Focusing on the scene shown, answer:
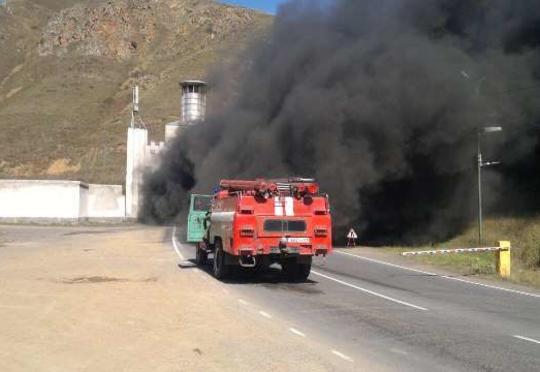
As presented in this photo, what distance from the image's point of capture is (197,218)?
1852 centimetres

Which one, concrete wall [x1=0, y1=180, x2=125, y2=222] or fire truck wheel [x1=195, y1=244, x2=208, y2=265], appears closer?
fire truck wheel [x1=195, y1=244, x2=208, y2=265]

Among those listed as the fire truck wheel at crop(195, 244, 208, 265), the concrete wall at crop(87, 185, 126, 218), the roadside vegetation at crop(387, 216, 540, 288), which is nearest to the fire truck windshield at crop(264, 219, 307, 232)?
the fire truck wheel at crop(195, 244, 208, 265)

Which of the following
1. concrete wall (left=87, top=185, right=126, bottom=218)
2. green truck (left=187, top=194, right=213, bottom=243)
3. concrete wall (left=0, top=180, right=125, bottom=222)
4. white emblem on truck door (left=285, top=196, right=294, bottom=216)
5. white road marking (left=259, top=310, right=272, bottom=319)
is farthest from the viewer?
concrete wall (left=87, top=185, right=126, bottom=218)

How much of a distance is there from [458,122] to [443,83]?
2.04 meters

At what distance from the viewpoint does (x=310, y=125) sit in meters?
31.2

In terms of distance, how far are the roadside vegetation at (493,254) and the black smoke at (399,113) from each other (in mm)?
1361

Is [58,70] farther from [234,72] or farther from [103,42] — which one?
[234,72]

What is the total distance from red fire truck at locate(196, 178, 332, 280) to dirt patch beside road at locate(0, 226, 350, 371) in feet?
2.93

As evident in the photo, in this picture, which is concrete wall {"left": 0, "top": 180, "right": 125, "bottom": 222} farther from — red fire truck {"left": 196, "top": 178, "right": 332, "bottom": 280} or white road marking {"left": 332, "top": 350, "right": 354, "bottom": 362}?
white road marking {"left": 332, "top": 350, "right": 354, "bottom": 362}

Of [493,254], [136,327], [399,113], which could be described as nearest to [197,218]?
[136,327]

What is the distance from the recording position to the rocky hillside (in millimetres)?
70688

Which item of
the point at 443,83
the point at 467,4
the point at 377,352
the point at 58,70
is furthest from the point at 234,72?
the point at 58,70

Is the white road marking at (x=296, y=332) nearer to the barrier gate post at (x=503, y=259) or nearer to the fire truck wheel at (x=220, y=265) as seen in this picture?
the fire truck wheel at (x=220, y=265)

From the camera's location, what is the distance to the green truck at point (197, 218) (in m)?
18.0
